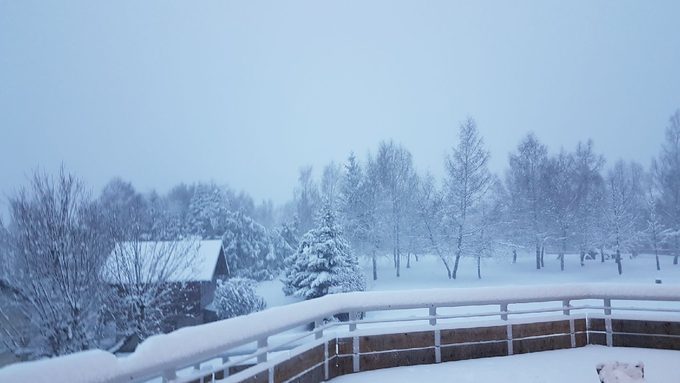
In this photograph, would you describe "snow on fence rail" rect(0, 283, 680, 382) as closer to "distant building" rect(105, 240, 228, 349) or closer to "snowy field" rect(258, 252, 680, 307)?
"distant building" rect(105, 240, 228, 349)

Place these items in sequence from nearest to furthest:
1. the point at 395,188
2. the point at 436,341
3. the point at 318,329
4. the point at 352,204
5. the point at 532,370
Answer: the point at 318,329
the point at 532,370
the point at 436,341
the point at 352,204
the point at 395,188

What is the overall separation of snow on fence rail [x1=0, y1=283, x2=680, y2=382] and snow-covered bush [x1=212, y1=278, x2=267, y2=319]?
20.9 m

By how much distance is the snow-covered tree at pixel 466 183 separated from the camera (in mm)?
34062

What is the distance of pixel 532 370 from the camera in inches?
254

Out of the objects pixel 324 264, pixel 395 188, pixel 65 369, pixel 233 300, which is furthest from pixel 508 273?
pixel 65 369

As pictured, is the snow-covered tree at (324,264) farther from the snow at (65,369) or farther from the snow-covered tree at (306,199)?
the snow at (65,369)

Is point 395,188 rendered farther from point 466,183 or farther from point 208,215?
point 208,215

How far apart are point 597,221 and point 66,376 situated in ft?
135

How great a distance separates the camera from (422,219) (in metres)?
37.0

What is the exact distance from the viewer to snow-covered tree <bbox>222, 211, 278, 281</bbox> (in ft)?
131

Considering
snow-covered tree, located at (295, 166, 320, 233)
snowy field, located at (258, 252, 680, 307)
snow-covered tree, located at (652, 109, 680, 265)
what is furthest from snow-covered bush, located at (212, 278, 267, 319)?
snow-covered tree, located at (652, 109, 680, 265)

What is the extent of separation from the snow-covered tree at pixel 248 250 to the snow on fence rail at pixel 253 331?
3351 centimetres

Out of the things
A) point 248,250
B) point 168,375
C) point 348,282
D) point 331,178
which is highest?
point 331,178

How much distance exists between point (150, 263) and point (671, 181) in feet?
131
